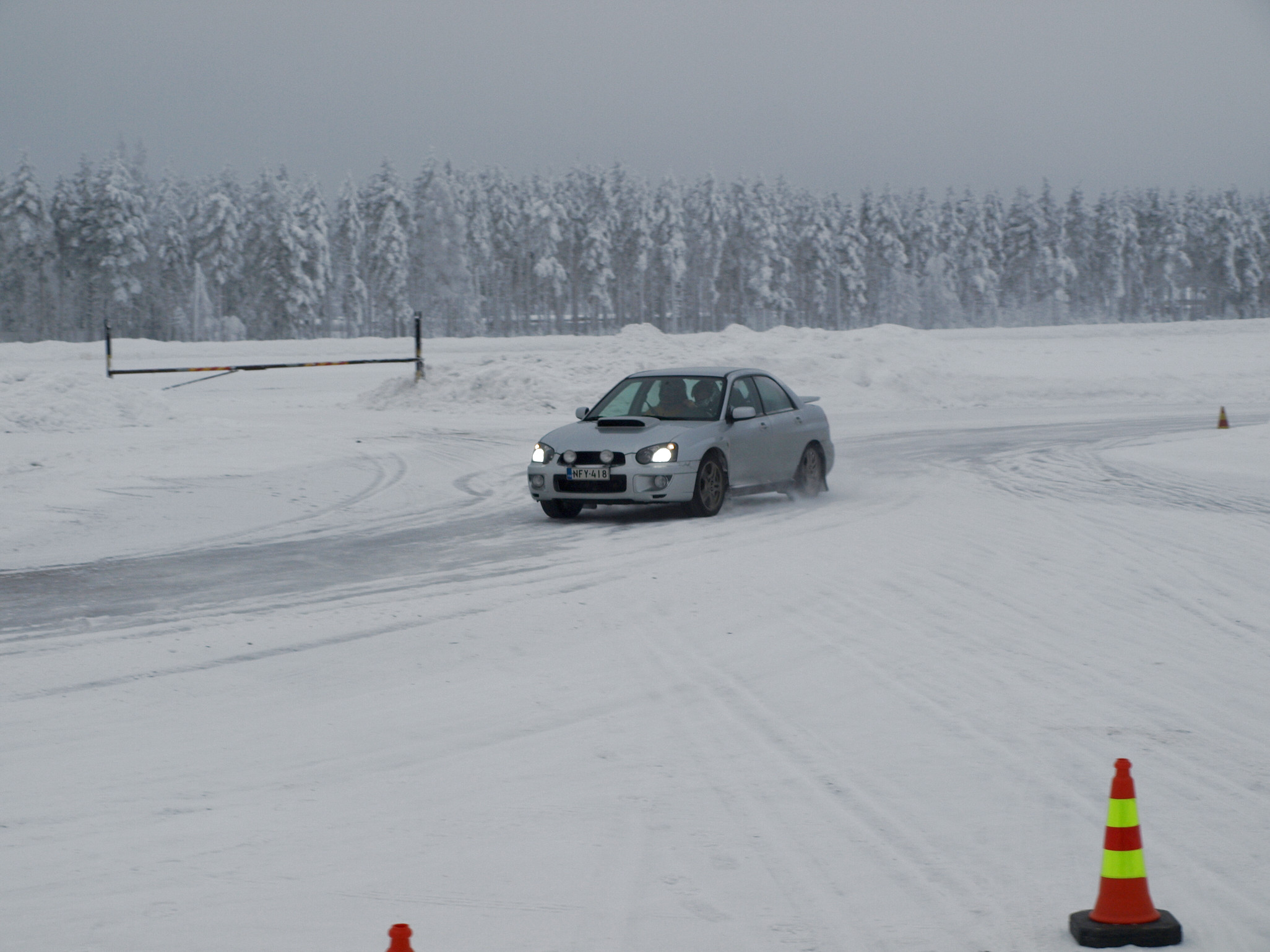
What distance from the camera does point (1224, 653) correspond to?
24.0ft

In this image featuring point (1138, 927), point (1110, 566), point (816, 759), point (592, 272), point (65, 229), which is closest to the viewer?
point (1138, 927)

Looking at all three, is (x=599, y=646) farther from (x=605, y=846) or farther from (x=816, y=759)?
(x=605, y=846)

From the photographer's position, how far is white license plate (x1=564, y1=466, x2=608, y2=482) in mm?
13016

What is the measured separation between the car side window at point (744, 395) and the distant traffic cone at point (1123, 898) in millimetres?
10401

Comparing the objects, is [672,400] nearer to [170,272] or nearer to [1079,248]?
[170,272]

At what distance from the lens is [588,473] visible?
13.1m

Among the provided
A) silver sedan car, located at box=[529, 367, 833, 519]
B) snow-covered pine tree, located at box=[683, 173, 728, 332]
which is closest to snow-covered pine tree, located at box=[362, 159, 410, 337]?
snow-covered pine tree, located at box=[683, 173, 728, 332]

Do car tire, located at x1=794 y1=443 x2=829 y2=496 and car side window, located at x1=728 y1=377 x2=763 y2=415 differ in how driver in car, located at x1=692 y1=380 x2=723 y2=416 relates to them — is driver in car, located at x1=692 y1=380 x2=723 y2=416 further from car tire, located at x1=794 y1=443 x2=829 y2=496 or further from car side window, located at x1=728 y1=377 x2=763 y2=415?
car tire, located at x1=794 y1=443 x2=829 y2=496

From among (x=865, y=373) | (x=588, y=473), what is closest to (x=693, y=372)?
(x=588, y=473)

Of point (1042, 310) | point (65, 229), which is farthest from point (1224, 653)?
point (1042, 310)

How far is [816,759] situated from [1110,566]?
18.0ft

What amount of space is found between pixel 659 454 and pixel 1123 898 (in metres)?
9.55

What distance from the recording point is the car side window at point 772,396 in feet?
48.4

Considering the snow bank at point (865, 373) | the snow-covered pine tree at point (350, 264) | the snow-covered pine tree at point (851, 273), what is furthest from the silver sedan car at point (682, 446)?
the snow-covered pine tree at point (851, 273)
